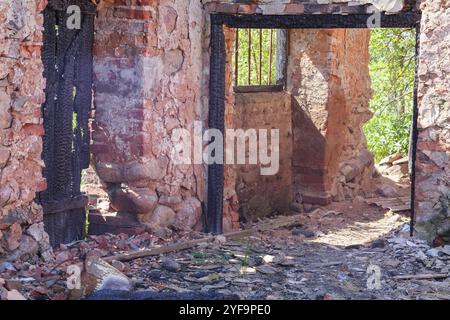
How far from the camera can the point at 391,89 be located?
10.6m

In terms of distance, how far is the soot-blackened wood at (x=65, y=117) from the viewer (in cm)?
536

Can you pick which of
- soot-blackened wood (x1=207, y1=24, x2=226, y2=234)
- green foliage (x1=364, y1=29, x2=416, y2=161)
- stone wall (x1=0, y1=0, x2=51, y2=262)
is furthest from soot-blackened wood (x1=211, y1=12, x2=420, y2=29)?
green foliage (x1=364, y1=29, x2=416, y2=161)

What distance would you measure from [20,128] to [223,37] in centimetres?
235

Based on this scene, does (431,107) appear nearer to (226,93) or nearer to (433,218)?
(433,218)

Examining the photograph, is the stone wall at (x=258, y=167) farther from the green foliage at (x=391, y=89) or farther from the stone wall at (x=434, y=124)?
the stone wall at (x=434, y=124)

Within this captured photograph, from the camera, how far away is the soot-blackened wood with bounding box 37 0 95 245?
5.36 m

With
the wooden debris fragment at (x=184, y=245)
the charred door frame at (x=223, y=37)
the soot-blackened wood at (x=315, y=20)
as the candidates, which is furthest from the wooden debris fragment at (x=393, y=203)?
the soot-blackened wood at (x=315, y=20)

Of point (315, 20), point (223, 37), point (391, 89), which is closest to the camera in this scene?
point (315, 20)

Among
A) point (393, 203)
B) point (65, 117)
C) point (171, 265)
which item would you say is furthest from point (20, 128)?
point (393, 203)

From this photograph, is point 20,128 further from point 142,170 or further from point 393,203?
point 393,203

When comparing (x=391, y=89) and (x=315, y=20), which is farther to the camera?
(x=391, y=89)

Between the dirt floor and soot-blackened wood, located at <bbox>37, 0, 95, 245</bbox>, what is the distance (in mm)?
249

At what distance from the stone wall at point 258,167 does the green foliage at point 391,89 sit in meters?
2.08

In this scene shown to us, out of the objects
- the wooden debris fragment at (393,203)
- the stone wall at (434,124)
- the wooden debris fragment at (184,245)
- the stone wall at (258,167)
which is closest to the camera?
the wooden debris fragment at (184,245)
